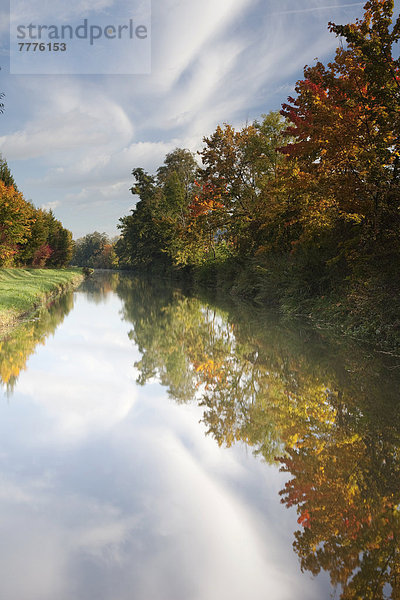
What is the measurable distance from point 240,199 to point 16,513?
2512cm

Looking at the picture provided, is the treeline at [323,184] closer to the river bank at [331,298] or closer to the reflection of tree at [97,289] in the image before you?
the river bank at [331,298]

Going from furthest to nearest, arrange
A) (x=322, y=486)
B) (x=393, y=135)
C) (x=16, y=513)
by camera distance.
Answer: (x=393, y=135)
(x=322, y=486)
(x=16, y=513)

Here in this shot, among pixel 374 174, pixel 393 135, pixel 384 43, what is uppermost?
pixel 384 43

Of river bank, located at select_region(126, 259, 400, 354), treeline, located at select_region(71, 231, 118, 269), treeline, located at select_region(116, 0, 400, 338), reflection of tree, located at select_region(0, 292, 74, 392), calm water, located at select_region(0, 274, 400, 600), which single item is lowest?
calm water, located at select_region(0, 274, 400, 600)

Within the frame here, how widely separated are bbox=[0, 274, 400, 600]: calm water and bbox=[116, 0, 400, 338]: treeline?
17.7 feet

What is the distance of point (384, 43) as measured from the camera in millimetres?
10406

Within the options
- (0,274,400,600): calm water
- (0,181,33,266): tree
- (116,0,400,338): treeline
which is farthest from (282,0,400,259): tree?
(0,181,33,266): tree

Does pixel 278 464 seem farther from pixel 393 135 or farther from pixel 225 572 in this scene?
pixel 393 135

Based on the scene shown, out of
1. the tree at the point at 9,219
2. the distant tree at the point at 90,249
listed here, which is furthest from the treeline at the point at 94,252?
the tree at the point at 9,219

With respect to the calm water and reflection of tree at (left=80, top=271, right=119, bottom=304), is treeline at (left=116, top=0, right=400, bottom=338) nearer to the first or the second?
the calm water

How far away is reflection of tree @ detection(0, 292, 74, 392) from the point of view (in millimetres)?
8297

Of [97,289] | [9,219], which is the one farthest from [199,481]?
[97,289]

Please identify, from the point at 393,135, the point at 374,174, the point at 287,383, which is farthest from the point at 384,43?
the point at 287,383

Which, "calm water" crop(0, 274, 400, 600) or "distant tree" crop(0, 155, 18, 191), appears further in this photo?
"distant tree" crop(0, 155, 18, 191)
